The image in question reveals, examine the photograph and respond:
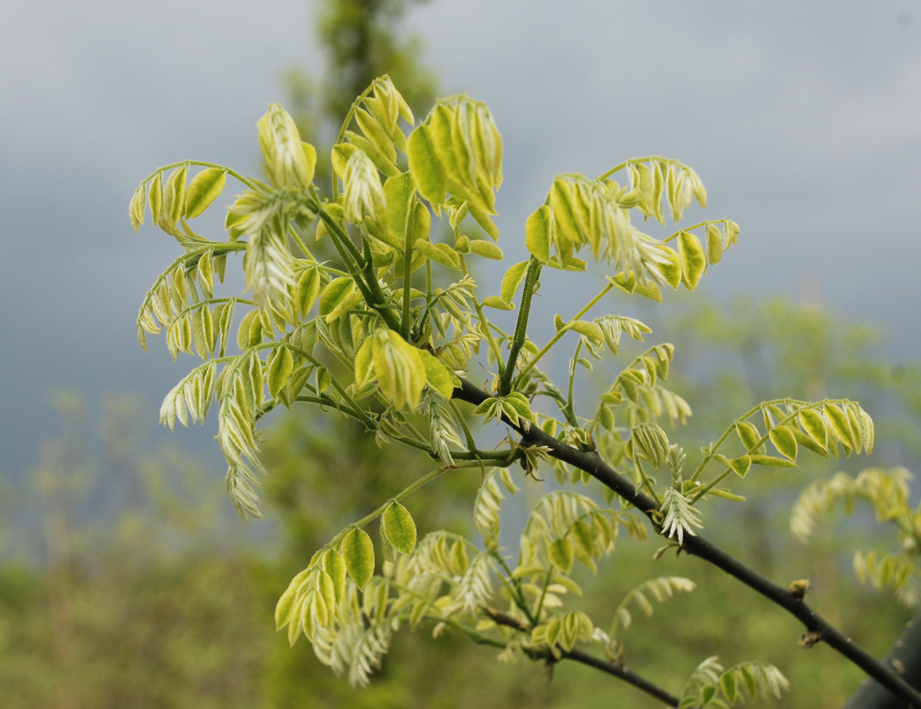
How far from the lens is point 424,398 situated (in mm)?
806

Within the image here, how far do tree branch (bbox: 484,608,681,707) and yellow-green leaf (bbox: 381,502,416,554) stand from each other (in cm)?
53

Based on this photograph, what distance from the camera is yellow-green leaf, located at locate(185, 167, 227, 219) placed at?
817 mm

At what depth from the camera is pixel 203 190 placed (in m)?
0.83

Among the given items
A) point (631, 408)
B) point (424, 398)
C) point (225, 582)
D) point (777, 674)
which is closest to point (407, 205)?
point (424, 398)

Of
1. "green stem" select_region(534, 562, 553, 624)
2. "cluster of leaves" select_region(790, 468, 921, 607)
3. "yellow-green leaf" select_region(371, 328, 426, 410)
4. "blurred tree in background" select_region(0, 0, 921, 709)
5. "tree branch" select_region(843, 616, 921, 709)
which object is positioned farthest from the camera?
"blurred tree in background" select_region(0, 0, 921, 709)

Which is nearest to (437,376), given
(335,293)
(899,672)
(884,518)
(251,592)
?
(335,293)

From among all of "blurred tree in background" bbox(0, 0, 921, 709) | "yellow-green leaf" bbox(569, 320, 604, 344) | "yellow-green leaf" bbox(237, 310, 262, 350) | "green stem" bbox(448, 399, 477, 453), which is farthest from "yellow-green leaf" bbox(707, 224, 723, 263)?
"blurred tree in background" bbox(0, 0, 921, 709)

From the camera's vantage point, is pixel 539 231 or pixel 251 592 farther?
pixel 251 592

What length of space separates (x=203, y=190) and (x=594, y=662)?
108cm

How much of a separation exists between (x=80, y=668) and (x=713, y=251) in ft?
43.7

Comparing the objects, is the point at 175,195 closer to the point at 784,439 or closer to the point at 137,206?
the point at 137,206

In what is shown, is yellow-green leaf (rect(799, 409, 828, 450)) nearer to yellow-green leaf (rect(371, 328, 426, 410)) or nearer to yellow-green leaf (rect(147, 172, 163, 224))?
yellow-green leaf (rect(371, 328, 426, 410))

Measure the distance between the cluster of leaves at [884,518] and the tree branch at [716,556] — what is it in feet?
2.53

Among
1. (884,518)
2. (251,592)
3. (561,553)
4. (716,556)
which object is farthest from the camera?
(251,592)
